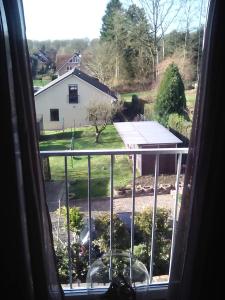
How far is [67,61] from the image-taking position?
1.80 meters

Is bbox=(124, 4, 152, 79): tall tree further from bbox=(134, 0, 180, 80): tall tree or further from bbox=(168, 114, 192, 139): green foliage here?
bbox=(168, 114, 192, 139): green foliage

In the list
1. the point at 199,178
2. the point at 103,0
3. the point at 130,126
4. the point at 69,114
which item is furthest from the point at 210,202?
the point at 103,0

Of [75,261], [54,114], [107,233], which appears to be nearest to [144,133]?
[54,114]

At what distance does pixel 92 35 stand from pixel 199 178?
3.24 ft

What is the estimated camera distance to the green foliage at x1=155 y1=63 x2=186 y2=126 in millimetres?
1853

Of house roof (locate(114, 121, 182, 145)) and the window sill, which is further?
the window sill

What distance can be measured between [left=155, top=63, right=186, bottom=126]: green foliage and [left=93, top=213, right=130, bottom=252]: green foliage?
85 cm

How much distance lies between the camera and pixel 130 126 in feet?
6.40

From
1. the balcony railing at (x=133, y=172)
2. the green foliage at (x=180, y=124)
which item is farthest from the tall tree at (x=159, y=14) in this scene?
the balcony railing at (x=133, y=172)

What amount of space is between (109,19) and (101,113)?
20.9 inches

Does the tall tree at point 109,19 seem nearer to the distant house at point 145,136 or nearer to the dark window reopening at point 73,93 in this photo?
the dark window reopening at point 73,93

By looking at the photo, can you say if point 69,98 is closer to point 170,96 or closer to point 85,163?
point 85,163

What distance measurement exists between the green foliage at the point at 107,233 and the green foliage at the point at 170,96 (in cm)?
85

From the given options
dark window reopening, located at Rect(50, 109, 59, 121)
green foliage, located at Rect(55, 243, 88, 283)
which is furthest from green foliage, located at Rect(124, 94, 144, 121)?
green foliage, located at Rect(55, 243, 88, 283)
